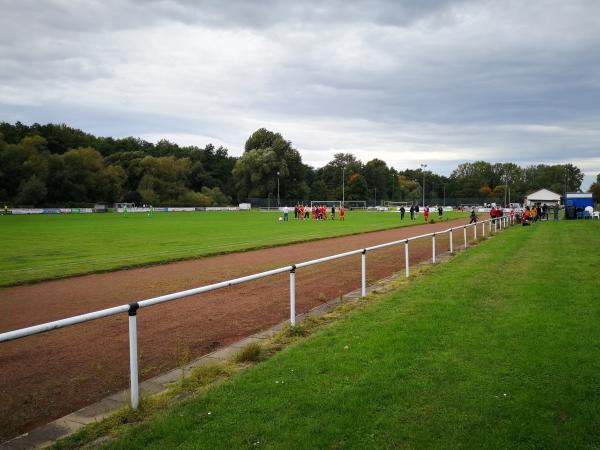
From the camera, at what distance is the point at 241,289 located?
10992 mm

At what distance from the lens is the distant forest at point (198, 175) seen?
77938 mm

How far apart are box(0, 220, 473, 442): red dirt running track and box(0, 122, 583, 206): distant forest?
225 feet

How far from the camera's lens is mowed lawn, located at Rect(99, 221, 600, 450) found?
12.6 ft

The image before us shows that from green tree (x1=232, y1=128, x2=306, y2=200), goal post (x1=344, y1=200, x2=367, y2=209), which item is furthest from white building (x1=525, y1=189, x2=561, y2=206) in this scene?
green tree (x1=232, y1=128, x2=306, y2=200)

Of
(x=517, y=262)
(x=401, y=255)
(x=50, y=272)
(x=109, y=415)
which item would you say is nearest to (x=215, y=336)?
(x=109, y=415)

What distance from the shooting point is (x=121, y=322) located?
8219mm

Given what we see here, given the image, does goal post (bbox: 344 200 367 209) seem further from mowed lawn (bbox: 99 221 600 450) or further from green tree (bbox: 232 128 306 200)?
mowed lawn (bbox: 99 221 600 450)

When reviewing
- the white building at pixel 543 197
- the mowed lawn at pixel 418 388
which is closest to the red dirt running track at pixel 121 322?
the mowed lawn at pixel 418 388

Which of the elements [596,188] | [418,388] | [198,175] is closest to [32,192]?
[198,175]

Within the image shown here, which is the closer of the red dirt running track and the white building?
the red dirt running track

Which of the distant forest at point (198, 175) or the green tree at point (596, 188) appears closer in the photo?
the distant forest at point (198, 175)

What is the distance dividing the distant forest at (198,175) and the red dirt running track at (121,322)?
68531mm

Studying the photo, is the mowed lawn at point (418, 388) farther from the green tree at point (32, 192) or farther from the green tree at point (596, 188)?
the green tree at point (596, 188)

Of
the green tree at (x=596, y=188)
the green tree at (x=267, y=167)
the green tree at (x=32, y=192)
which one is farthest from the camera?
the green tree at (x=596, y=188)
